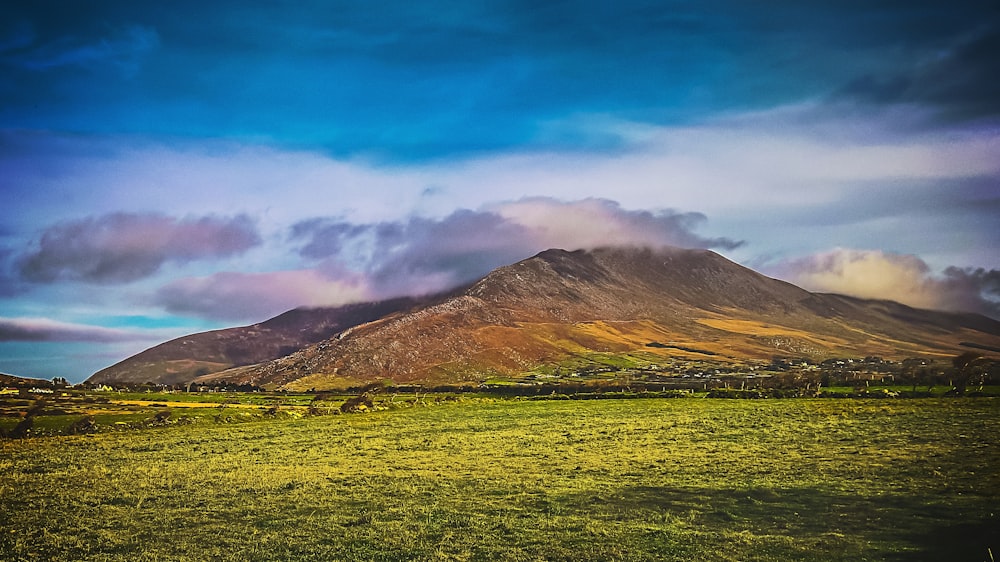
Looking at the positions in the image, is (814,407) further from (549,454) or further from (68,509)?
(68,509)

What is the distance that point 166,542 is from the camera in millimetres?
23688

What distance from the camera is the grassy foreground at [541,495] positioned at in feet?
70.0

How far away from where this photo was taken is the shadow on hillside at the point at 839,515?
19594 mm

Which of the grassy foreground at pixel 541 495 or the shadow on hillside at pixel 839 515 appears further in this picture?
the grassy foreground at pixel 541 495

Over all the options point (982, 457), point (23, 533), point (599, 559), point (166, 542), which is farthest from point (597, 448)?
point (23, 533)

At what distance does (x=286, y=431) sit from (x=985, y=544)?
5676cm

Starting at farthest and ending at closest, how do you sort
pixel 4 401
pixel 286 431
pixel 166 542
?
pixel 4 401, pixel 286 431, pixel 166 542

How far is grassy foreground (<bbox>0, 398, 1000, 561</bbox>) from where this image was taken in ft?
70.0

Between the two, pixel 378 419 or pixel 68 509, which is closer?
pixel 68 509

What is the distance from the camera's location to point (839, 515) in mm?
23094

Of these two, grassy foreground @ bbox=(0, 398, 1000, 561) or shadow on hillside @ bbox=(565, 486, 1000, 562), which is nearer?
shadow on hillside @ bbox=(565, 486, 1000, 562)

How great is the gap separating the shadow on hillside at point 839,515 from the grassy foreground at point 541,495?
96mm

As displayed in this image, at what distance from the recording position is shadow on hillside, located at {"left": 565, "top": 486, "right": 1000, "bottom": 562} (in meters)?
19.6

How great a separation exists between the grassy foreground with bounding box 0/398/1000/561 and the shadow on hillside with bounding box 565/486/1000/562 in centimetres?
10
